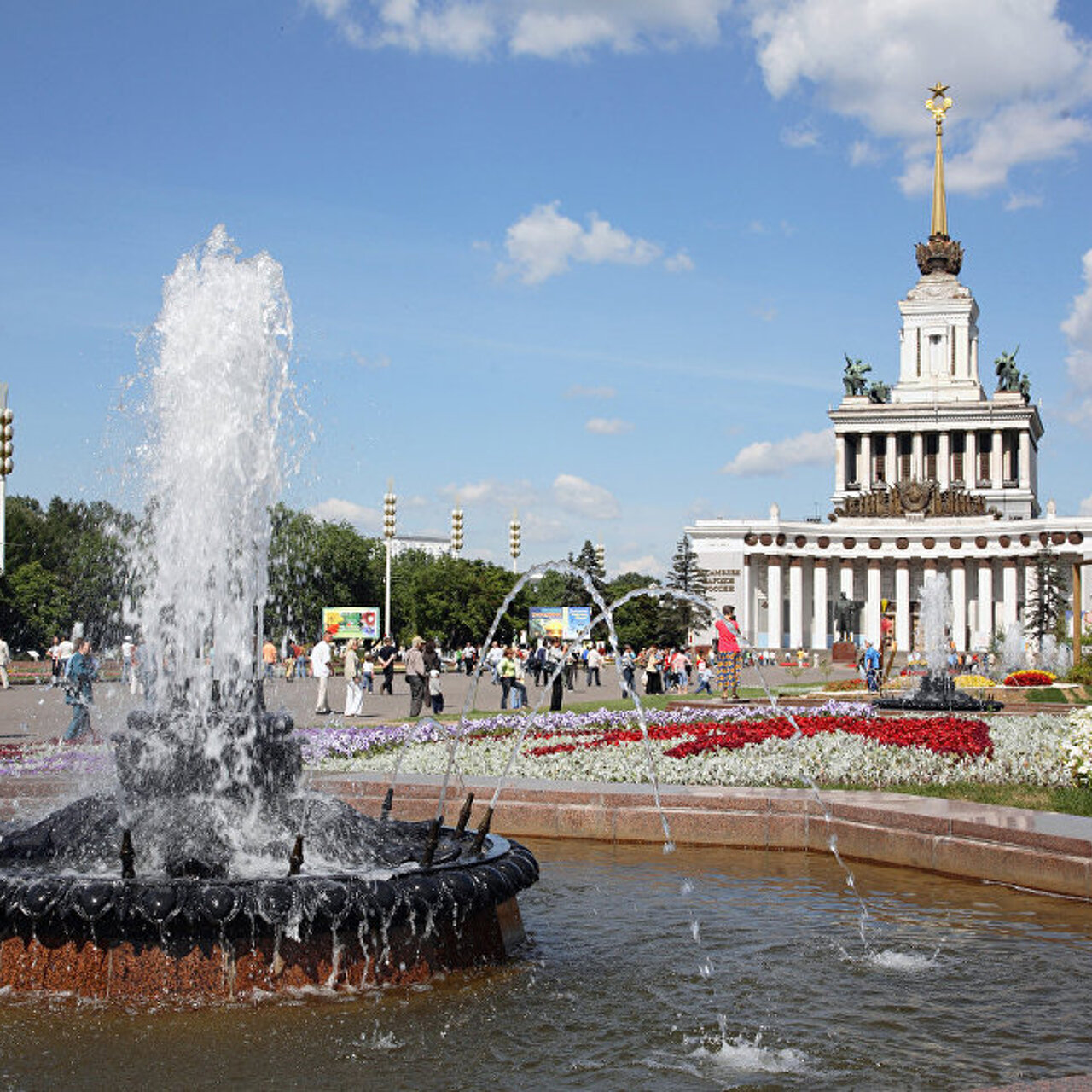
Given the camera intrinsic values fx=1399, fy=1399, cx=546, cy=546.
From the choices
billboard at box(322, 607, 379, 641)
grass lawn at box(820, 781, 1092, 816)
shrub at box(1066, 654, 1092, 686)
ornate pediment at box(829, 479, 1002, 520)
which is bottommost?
grass lawn at box(820, 781, 1092, 816)

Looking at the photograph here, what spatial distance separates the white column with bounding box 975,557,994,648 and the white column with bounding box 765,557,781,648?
12577 millimetres

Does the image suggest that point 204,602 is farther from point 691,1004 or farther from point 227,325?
point 691,1004

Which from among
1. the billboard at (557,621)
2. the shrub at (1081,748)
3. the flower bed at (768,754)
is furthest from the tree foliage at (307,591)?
the shrub at (1081,748)

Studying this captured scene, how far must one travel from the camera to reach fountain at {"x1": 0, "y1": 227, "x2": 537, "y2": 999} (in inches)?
221

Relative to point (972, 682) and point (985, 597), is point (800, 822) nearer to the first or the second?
point (972, 682)

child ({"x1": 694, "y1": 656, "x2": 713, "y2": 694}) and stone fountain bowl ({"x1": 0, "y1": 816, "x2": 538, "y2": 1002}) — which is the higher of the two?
child ({"x1": 694, "y1": 656, "x2": 713, "y2": 694})

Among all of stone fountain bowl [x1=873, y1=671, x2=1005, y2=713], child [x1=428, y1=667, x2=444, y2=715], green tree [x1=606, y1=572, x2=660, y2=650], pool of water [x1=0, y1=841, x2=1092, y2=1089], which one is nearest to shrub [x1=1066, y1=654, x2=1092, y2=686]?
stone fountain bowl [x1=873, y1=671, x2=1005, y2=713]

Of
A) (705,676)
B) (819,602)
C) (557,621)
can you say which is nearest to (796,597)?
(819,602)

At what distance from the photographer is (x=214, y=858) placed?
6160 mm

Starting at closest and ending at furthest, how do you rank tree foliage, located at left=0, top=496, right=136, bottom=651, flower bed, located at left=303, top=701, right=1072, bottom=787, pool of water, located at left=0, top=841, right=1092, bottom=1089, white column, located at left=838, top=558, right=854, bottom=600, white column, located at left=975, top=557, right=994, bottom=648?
pool of water, located at left=0, top=841, right=1092, bottom=1089 → flower bed, located at left=303, top=701, right=1072, bottom=787 → tree foliage, located at left=0, top=496, right=136, bottom=651 → white column, located at left=975, top=557, right=994, bottom=648 → white column, located at left=838, top=558, right=854, bottom=600

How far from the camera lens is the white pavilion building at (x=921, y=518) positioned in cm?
8294

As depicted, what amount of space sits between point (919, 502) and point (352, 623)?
1956 inches

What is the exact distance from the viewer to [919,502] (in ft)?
287

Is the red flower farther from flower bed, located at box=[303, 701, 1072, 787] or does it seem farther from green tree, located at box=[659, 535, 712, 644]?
green tree, located at box=[659, 535, 712, 644]
